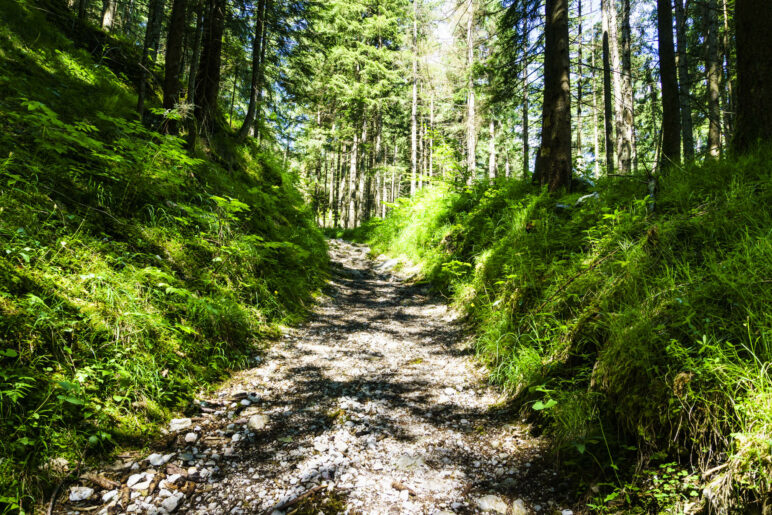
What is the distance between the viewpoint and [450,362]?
183 inches

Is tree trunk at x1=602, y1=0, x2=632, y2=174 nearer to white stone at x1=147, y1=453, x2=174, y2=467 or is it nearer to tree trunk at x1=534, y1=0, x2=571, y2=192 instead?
tree trunk at x1=534, y1=0, x2=571, y2=192

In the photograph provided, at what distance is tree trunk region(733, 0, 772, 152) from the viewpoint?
12.3ft

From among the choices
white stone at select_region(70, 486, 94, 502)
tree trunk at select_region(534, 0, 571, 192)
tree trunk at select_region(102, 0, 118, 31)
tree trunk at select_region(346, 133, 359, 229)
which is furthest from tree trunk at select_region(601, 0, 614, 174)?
tree trunk at select_region(102, 0, 118, 31)

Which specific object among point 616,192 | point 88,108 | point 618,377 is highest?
point 88,108

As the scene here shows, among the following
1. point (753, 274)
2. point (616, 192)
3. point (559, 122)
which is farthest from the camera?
point (559, 122)

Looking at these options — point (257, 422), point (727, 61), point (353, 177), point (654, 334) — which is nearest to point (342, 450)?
point (257, 422)

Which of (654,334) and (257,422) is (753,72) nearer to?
(654,334)

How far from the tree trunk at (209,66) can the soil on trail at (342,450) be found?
6896 mm

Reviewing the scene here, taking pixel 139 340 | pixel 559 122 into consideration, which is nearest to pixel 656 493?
pixel 139 340

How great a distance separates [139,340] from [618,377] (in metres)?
4.03

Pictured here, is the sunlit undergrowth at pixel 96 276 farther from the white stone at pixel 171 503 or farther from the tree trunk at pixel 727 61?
the tree trunk at pixel 727 61

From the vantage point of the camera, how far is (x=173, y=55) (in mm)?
6215

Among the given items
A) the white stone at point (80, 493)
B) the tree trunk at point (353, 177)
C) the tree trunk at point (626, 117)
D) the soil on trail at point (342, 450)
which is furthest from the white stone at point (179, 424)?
the tree trunk at point (353, 177)

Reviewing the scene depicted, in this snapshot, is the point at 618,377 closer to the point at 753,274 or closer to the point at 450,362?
the point at 753,274
